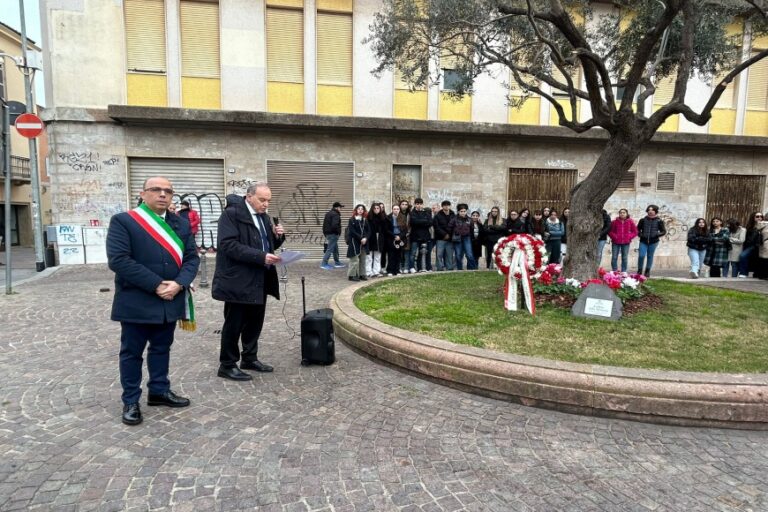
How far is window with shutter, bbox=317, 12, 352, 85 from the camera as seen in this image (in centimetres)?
1402

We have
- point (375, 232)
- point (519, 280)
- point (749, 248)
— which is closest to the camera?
point (519, 280)

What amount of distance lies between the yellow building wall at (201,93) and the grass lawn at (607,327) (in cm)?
856

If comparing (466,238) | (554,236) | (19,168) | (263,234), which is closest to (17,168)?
(19,168)

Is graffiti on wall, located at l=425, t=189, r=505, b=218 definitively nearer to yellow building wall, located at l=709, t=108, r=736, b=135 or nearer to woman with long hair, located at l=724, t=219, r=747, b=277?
woman with long hair, located at l=724, t=219, r=747, b=277

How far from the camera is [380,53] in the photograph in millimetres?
9953

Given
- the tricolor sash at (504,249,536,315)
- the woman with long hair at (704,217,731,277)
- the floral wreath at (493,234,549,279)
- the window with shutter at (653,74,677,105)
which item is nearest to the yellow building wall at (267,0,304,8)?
the floral wreath at (493,234,549,279)

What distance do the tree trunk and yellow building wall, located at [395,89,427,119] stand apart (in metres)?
8.04

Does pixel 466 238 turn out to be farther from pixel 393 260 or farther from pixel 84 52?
pixel 84 52

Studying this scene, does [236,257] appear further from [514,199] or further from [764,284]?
[514,199]

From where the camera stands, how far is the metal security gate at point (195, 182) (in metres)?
13.5

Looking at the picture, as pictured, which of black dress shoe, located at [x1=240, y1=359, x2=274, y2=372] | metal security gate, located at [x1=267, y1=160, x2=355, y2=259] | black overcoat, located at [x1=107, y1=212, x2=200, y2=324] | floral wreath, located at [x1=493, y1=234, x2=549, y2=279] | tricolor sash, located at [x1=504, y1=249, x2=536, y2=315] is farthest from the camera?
metal security gate, located at [x1=267, y1=160, x2=355, y2=259]

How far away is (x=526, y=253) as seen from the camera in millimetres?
6547

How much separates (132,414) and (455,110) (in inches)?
516

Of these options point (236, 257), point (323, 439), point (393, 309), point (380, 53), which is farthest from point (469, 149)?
point (323, 439)
